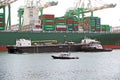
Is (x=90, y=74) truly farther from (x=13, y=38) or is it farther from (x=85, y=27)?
(x=85, y=27)

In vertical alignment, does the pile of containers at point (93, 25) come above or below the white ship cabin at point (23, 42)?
above

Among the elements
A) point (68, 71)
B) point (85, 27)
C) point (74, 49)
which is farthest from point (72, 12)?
point (68, 71)

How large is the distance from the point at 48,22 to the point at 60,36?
22.2 feet

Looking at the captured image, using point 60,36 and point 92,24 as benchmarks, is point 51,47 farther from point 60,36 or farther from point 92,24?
point 92,24

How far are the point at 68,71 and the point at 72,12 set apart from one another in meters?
100

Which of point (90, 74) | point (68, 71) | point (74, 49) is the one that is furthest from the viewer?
point (74, 49)

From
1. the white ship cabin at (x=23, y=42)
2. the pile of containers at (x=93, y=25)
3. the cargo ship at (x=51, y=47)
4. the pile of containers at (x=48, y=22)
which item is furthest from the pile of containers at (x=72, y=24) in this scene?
the white ship cabin at (x=23, y=42)

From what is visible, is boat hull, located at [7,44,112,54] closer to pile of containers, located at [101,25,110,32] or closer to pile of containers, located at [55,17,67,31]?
pile of containers, located at [55,17,67,31]

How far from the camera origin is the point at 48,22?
145 m

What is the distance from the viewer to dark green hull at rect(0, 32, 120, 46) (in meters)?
134

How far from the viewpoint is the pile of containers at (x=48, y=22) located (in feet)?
474

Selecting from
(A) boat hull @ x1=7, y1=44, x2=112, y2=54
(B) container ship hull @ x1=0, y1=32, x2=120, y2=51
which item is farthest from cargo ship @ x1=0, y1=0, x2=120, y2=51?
(A) boat hull @ x1=7, y1=44, x2=112, y2=54

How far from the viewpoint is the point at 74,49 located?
434 ft

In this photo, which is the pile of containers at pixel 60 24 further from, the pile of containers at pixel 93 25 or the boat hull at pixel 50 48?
the boat hull at pixel 50 48
